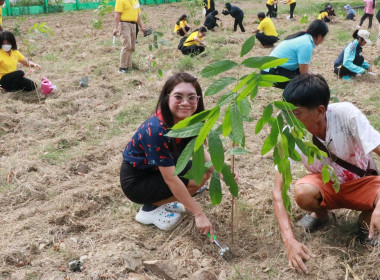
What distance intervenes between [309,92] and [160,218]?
119cm

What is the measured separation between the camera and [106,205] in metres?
2.82

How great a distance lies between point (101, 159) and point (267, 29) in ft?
18.8

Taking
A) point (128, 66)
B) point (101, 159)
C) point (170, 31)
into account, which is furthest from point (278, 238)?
point (170, 31)

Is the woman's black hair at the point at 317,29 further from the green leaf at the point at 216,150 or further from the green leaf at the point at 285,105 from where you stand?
the green leaf at the point at 216,150

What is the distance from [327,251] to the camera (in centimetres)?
208

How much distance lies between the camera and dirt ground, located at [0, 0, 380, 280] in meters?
2.09

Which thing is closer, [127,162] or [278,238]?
[278,238]

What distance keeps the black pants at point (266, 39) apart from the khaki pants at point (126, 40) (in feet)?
9.74

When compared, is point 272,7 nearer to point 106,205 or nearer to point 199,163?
point 106,205

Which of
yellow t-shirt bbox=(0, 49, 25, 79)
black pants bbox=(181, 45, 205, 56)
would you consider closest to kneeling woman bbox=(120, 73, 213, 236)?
yellow t-shirt bbox=(0, 49, 25, 79)

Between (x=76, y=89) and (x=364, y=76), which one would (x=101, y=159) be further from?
(x=364, y=76)

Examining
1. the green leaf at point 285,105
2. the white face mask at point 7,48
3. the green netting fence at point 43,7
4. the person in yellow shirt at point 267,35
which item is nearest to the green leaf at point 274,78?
the green leaf at point 285,105

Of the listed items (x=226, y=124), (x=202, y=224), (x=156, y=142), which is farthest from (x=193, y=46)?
(x=226, y=124)

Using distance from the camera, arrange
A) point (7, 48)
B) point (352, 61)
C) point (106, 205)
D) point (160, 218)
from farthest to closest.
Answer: point (352, 61) < point (7, 48) < point (106, 205) < point (160, 218)
